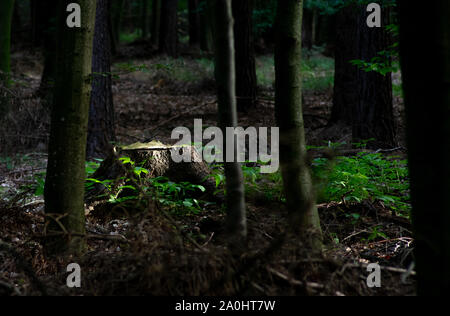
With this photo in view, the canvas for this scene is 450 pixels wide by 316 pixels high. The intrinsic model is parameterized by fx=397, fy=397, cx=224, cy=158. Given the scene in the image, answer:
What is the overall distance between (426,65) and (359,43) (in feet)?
17.3

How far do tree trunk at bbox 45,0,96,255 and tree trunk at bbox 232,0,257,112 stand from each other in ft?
23.0

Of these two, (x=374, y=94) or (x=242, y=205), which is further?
(x=374, y=94)

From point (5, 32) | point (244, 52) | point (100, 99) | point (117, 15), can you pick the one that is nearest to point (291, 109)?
point (100, 99)

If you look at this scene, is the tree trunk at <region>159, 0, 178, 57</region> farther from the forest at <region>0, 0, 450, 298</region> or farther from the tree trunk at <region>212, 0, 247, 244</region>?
the tree trunk at <region>212, 0, 247, 244</region>

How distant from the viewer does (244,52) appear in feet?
32.0

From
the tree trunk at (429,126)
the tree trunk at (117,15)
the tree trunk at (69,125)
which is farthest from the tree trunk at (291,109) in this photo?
the tree trunk at (117,15)

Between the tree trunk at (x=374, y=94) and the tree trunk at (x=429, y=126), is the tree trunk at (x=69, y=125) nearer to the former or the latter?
the tree trunk at (x=429, y=126)

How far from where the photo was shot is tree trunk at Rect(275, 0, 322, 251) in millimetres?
2379

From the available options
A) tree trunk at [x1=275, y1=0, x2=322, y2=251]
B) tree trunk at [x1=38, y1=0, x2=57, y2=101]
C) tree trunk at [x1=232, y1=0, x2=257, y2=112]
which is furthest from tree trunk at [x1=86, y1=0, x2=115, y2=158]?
tree trunk at [x1=275, y1=0, x2=322, y2=251]

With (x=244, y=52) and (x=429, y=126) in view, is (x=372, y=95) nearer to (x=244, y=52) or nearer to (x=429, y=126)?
(x=244, y=52)

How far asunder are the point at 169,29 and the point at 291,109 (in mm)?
17593

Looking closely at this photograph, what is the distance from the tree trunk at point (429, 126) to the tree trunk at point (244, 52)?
316 inches

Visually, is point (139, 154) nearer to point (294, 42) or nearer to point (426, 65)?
point (294, 42)

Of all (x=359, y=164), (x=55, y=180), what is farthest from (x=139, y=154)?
(x=359, y=164)
